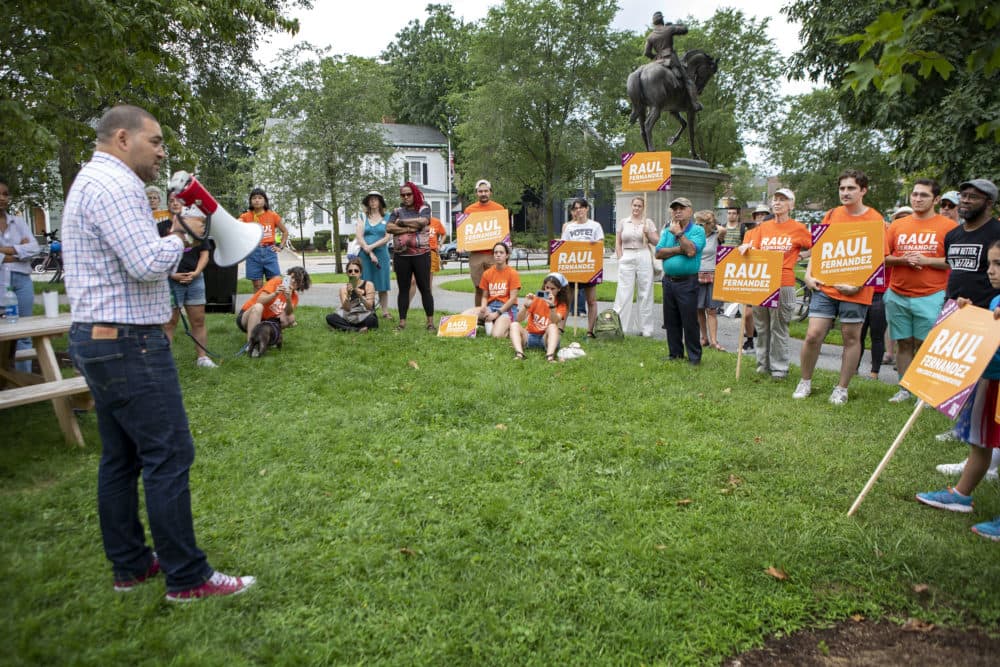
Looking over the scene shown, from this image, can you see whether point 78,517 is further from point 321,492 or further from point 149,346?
point 149,346

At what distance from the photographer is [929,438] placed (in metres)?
5.38

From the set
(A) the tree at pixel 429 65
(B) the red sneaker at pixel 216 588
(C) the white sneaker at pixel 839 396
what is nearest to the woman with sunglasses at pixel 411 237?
(C) the white sneaker at pixel 839 396

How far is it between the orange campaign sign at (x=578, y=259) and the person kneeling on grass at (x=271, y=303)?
3618 mm

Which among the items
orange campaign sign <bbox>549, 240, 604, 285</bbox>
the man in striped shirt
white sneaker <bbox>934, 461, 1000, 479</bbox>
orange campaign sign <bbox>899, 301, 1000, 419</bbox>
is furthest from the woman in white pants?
the man in striped shirt

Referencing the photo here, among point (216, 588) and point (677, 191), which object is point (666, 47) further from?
point (216, 588)

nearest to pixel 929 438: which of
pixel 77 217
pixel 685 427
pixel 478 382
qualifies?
pixel 685 427

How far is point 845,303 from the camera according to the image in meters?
6.21

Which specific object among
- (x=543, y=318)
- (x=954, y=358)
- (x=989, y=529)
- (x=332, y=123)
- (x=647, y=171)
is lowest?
(x=989, y=529)

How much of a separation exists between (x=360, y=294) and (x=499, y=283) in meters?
Answer: 2.24

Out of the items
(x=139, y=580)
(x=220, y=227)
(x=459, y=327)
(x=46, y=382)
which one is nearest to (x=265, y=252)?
(x=459, y=327)

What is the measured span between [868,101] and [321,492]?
53.7 ft

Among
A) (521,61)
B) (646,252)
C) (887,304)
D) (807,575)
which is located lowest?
(807,575)

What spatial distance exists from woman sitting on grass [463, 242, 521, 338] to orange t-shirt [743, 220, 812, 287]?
10.8 feet

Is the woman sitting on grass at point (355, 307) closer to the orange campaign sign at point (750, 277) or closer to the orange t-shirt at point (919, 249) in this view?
the orange campaign sign at point (750, 277)
